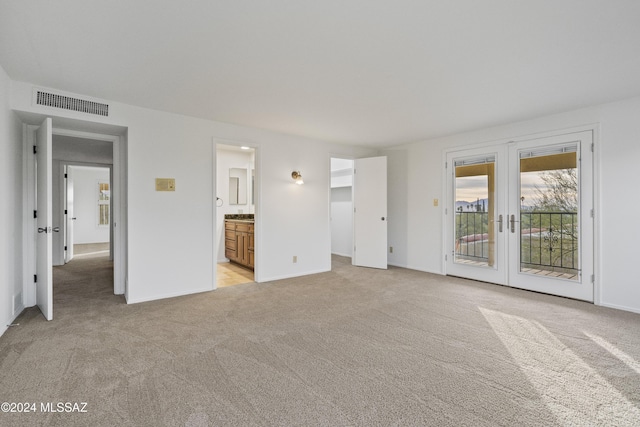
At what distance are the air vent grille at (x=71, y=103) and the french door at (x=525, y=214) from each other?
510cm

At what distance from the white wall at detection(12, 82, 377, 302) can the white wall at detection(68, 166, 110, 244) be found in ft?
25.6

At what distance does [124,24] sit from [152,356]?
2452mm

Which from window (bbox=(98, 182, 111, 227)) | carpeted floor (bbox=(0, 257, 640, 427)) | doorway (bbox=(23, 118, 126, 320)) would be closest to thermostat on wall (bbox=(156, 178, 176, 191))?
doorway (bbox=(23, 118, 126, 320))

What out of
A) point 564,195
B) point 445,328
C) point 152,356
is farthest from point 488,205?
point 152,356

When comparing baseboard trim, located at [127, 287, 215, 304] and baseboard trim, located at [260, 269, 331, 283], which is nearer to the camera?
baseboard trim, located at [127, 287, 215, 304]

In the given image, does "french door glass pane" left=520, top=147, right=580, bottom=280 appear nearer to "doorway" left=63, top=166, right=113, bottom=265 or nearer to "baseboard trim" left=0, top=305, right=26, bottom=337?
"baseboard trim" left=0, top=305, right=26, bottom=337

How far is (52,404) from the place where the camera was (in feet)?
5.81

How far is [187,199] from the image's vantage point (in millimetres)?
4047

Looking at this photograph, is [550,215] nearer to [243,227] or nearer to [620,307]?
[620,307]

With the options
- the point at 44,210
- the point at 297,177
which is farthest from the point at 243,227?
the point at 44,210

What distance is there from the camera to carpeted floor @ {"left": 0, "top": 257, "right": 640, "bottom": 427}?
5.59ft

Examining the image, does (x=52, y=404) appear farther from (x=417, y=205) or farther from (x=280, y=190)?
(x=417, y=205)

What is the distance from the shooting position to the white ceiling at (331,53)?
192cm

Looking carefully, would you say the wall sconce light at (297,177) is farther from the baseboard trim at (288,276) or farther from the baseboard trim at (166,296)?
the baseboard trim at (166,296)
